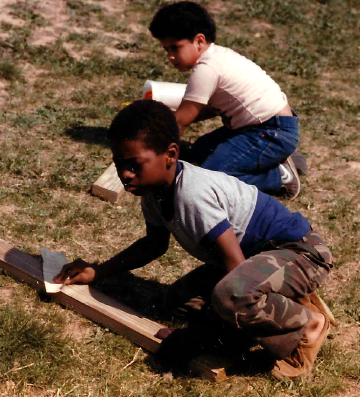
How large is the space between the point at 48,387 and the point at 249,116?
2737mm

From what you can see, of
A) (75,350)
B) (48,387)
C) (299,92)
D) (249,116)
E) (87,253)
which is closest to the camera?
(48,387)

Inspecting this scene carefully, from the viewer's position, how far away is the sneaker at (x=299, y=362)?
3.46 m

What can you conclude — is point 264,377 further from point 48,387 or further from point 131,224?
point 131,224

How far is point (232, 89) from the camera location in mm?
5074

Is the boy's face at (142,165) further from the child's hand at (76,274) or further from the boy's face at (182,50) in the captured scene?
the boy's face at (182,50)

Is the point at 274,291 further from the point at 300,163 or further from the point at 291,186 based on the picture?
the point at 300,163

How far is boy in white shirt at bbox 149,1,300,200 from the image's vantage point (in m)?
4.91

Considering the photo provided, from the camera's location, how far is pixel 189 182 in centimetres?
330

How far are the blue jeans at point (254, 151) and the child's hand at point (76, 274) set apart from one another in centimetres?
160

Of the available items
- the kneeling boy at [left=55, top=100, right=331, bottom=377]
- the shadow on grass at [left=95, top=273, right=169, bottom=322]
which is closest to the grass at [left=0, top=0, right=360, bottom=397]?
the shadow on grass at [left=95, top=273, right=169, bottom=322]

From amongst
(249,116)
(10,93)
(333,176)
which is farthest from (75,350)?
(10,93)

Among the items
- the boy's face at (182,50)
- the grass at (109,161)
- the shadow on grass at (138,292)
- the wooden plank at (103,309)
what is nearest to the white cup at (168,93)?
the grass at (109,161)

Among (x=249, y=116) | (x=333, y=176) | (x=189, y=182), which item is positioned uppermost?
(x=189, y=182)

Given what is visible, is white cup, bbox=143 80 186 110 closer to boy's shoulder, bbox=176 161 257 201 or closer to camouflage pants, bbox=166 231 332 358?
boy's shoulder, bbox=176 161 257 201
